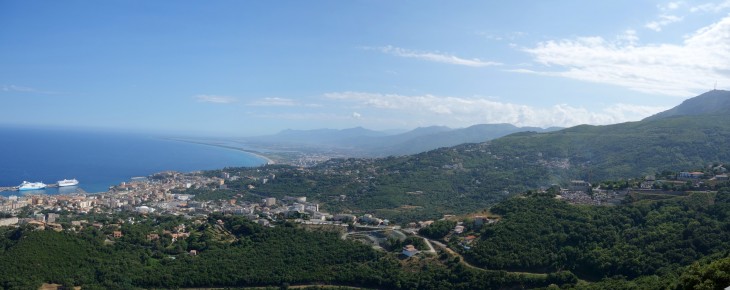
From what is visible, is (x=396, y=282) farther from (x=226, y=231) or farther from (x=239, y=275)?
(x=226, y=231)

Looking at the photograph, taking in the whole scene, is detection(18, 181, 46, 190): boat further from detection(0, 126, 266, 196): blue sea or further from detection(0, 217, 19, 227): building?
detection(0, 217, 19, 227): building

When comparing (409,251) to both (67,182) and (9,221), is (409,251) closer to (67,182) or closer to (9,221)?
(9,221)

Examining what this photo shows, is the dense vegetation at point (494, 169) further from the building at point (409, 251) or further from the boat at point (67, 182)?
the boat at point (67, 182)

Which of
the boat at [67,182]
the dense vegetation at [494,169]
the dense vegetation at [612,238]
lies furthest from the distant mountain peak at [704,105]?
the boat at [67,182]

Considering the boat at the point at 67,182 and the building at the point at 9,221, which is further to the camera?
the boat at the point at 67,182

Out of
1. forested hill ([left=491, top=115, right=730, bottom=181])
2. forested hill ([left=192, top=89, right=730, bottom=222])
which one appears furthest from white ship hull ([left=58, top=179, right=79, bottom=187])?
forested hill ([left=491, top=115, right=730, bottom=181])

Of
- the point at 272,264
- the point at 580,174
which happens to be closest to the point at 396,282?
the point at 272,264

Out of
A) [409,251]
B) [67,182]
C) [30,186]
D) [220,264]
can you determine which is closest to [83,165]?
[67,182]
